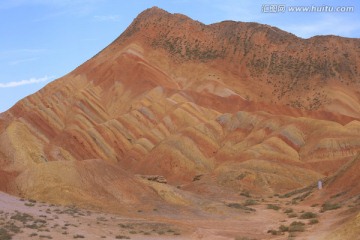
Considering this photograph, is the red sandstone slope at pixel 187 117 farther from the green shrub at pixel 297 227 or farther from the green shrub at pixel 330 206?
the green shrub at pixel 297 227

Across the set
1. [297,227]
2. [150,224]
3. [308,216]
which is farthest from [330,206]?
[150,224]

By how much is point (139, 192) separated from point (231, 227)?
41.0ft

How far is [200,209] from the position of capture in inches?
1566

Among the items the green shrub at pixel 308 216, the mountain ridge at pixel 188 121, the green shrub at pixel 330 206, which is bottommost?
the green shrub at pixel 308 216

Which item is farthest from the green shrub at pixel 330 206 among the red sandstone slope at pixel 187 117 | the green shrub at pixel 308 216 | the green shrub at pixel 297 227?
the green shrub at pixel 297 227

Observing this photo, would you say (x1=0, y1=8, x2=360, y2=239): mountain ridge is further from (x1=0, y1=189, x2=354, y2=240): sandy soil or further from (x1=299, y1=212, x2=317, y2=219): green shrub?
(x1=299, y1=212, x2=317, y2=219): green shrub

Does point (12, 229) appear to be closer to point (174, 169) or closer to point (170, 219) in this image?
point (170, 219)

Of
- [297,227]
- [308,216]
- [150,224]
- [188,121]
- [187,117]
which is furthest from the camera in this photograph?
[187,117]

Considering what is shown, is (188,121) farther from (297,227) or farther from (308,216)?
(297,227)

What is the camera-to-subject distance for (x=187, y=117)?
77812 millimetres

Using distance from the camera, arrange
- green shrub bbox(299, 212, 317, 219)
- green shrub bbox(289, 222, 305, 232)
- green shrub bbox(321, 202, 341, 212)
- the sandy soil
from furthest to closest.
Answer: green shrub bbox(321, 202, 341, 212)
green shrub bbox(299, 212, 317, 219)
green shrub bbox(289, 222, 305, 232)
the sandy soil

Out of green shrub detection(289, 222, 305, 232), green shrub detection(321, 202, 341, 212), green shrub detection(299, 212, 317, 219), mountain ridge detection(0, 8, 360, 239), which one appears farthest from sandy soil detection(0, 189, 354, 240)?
mountain ridge detection(0, 8, 360, 239)

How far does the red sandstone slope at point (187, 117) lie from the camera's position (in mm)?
44469

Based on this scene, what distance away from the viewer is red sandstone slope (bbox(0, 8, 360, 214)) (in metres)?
44.5
